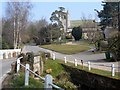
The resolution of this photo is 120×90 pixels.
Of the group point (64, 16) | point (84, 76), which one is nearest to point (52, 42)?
point (64, 16)

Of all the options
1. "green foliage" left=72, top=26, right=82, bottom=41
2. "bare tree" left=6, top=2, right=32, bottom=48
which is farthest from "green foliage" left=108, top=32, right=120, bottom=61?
"green foliage" left=72, top=26, right=82, bottom=41

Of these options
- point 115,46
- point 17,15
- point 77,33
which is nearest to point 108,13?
point 17,15

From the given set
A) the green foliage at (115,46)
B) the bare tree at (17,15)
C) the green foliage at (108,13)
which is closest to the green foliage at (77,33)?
the green foliage at (108,13)

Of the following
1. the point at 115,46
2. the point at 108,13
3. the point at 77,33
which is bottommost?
the point at 115,46

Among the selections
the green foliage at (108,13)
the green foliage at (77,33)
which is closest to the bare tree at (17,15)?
the green foliage at (108,13)

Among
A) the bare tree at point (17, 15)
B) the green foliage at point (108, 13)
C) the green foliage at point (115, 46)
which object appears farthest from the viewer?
the green foliage at point (108, 13)

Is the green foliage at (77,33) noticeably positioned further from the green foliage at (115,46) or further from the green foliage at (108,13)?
the green foliage at (115,46)

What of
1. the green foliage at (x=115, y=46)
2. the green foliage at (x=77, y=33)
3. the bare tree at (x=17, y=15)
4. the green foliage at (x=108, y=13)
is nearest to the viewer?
the green foliage at (x=115, y=46)

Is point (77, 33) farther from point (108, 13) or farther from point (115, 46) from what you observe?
point (115, 46)

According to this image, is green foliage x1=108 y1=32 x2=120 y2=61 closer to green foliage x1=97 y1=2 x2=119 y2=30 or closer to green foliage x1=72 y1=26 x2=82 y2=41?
green foliage x1=97 y1=2 x2=119 y2=30

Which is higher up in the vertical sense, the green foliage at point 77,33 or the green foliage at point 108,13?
the green foliage at point 108,13

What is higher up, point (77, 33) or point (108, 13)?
point (108, 13)

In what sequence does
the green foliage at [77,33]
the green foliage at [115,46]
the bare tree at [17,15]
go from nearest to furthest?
1. the green foliage at [115,46]
2. the bare tree at [17,15]
3. the green foliage at [77,33]

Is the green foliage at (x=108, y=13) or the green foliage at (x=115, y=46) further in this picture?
the green foliage at (x=108, y=13)
